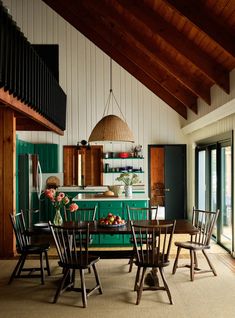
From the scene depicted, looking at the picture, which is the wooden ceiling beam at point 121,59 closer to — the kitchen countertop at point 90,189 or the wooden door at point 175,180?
the wooden door at point 175,180

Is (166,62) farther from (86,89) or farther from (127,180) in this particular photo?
(86,89)

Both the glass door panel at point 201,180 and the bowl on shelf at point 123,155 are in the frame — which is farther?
the bowl on shelf at point 123,155

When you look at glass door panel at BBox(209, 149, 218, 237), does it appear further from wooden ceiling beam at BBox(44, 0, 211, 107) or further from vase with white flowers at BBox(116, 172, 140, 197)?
vase with white flowers at BBox(116, 172, 140, 197)

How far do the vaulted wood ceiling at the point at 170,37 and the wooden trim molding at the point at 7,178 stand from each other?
2.70m

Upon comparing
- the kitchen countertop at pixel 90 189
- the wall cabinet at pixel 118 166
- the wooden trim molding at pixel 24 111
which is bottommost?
the kitchen countertop at pixel 90 189

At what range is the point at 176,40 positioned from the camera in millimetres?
5734

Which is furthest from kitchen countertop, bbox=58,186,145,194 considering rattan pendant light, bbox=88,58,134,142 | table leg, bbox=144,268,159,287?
table leg, bbox=144,268,159,287

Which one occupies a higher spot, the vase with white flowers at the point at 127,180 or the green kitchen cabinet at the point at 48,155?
the green kitchen cabinet at the point at 48,155

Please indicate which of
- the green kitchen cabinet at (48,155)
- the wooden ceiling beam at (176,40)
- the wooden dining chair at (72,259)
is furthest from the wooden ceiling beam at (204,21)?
the green kitchen cabinet at (48,155)

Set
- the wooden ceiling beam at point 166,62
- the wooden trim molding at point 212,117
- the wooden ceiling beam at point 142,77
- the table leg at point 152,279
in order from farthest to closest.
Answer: the wooden ceiling beam at point 142,77 < the wooden ceiling beam at point 166,62 < the wooden trim molding at point 212,117 < the table leg at point 152,279

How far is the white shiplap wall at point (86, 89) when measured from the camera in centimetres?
991

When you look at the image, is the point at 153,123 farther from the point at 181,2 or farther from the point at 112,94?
the point at 181,2

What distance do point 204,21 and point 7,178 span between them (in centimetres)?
405

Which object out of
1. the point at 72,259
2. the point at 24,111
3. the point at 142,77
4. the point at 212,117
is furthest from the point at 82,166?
the point at 72,259
